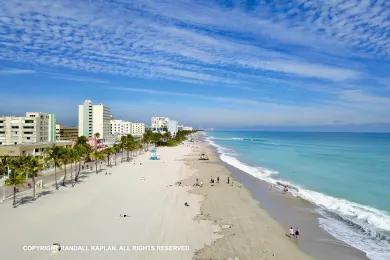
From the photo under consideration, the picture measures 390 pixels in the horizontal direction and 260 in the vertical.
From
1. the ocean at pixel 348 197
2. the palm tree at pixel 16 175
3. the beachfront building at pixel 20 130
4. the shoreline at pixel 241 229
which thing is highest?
the beachfront building at pixel 20 130

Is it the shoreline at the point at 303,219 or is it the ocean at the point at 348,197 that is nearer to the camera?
the shoreline at the point at 303,219

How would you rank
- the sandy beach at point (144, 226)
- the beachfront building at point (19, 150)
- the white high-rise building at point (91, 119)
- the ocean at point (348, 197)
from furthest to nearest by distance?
the white high-rise building at point (91, 119), the beachfront building at point (19, 150), the ocean at point (348, 197), the sandy beach at point (144, 226)

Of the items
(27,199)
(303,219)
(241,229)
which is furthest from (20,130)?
(241,229)

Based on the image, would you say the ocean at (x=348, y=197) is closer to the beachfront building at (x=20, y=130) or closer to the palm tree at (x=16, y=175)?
the palm tree at (x=16, y=175)

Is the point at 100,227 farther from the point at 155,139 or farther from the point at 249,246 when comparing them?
the point at 155,139

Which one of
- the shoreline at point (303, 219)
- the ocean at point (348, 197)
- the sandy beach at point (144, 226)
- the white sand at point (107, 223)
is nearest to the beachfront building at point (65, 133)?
the ocean at point (348, 197)

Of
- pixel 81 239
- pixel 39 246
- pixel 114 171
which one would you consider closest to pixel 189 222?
pixel 81 239

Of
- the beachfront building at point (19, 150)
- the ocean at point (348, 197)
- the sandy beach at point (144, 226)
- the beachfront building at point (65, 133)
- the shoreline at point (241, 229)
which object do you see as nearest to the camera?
the sandy beach at point (144, 226)

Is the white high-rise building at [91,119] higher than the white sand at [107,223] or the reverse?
higher
